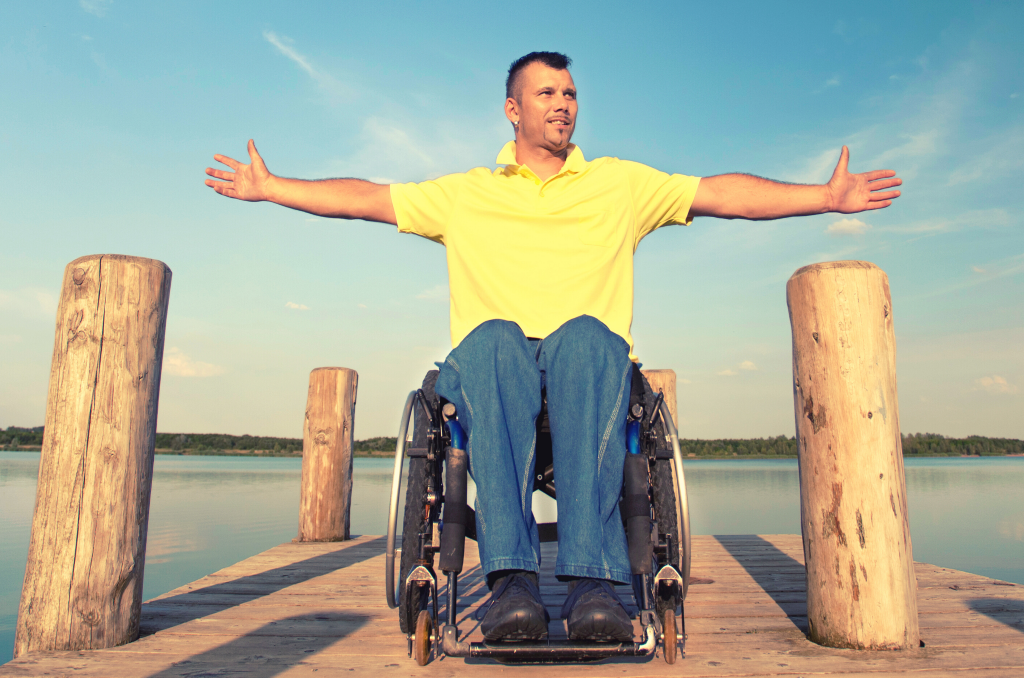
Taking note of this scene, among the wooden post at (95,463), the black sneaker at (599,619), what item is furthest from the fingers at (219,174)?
the black sneaker at (599,619)

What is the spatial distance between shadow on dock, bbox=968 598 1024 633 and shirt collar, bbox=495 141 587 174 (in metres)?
2.06

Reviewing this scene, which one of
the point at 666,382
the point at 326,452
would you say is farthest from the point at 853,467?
the point at 326,452

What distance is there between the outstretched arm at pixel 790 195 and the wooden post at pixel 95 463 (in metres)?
1.89

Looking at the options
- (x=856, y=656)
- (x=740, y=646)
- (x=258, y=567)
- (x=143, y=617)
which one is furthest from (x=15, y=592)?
(x=856, y=656)

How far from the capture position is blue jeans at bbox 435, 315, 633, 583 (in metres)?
1.49

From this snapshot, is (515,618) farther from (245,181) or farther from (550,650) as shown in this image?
(245,181)

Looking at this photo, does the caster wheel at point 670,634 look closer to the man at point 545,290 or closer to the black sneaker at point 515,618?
the man at point 545,290

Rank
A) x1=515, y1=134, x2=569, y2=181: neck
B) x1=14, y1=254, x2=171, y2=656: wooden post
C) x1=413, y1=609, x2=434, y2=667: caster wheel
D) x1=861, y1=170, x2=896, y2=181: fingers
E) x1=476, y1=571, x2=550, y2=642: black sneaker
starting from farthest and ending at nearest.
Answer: x1=515, y1=134, x2=569, y2=181: neck
x1=861, y1=170, x2=896, y2=181: fingers
x1=14, y1=254, x2=171, y2=656: wooden post
x1=413, y1=609, x2=434, y2=667: caster wheel
x1=476, y1=571, x2=550, y2=642: black sneaker

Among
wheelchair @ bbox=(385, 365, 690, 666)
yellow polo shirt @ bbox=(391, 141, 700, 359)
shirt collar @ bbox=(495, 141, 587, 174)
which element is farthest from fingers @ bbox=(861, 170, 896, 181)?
wheelchair @ bbox=(385, 365, 690, 666)

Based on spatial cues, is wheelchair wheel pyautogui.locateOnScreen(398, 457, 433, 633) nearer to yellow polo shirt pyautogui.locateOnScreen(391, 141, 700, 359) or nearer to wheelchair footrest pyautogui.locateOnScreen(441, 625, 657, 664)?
wheelchair footrest pyautogui.locateOnScreen(441, 625, 657, 664)

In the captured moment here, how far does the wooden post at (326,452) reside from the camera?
158 inches

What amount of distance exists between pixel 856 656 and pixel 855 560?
0.24 metres

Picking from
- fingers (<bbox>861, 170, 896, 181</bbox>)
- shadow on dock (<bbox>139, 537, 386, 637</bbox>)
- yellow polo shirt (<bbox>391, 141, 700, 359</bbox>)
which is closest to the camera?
yellow polo shirt (<bbox>391, 141, 700, 359</bbox>)

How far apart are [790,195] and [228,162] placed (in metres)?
2.05
